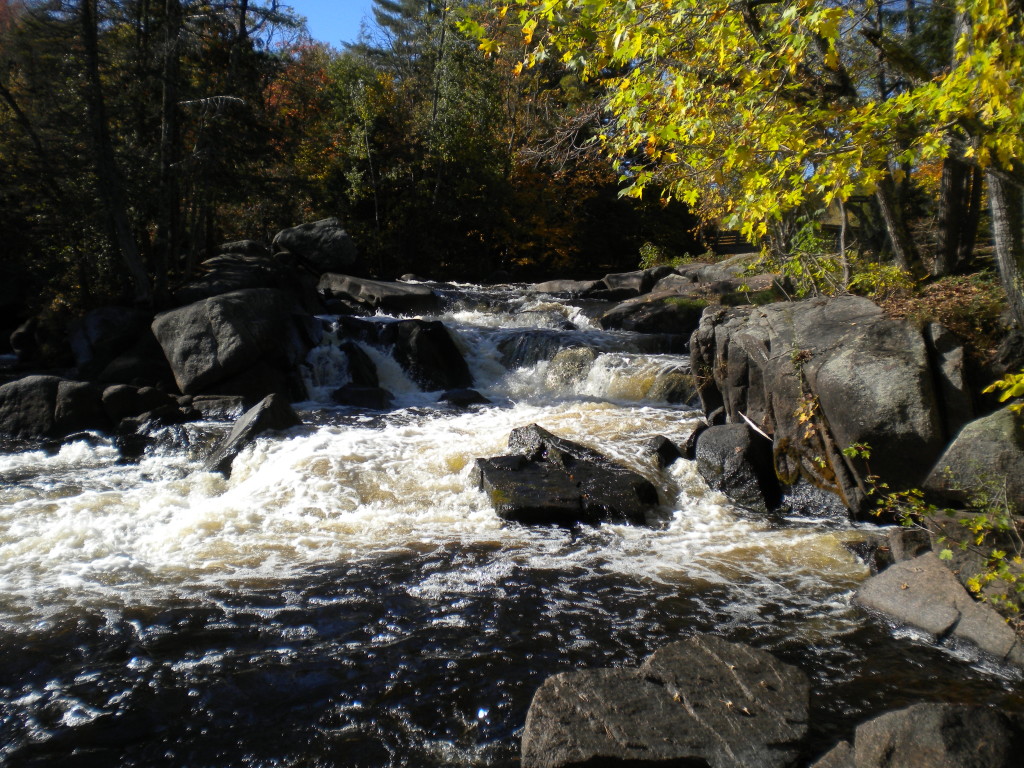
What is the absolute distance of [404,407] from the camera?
11648mm

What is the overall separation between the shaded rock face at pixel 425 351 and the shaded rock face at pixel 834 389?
5.47 m

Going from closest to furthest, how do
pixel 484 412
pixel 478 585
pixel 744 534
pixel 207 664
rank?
pixel 207 664 < pixel 478 585 < pixel 744 534 < pixel 484 412

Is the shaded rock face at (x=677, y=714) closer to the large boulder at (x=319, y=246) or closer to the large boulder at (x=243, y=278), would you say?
the large boulder at (x=243, y=278)

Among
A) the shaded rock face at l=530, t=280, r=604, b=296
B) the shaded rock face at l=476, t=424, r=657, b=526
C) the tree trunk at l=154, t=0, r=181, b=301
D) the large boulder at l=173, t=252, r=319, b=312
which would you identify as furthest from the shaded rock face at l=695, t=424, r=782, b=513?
the shaded rock face at l=530, t=280, r=604, b=296

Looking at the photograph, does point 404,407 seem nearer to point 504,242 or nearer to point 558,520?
point 558,520

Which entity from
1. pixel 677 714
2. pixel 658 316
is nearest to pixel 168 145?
pixel 658 316

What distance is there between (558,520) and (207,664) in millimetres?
3536

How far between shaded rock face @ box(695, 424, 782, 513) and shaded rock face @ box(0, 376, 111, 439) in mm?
8565

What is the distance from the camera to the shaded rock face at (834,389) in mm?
6363

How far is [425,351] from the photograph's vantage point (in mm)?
13430

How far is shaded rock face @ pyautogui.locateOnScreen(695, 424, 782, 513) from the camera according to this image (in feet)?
25.0

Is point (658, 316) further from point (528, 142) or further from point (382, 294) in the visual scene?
point (382, 294)

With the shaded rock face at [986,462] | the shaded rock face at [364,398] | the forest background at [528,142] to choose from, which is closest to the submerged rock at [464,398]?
the shaded rock face at [364,398]

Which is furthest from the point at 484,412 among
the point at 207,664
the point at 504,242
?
the point at 504,242
